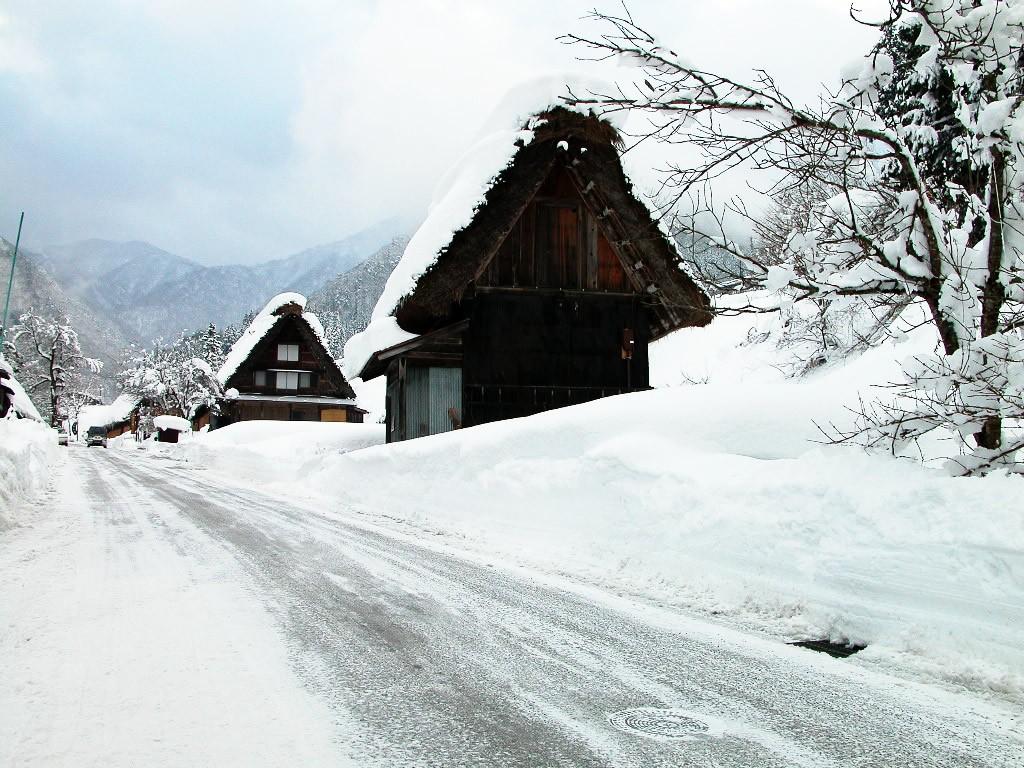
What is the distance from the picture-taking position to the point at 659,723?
2668 millimetres

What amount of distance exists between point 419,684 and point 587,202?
12.6 metres

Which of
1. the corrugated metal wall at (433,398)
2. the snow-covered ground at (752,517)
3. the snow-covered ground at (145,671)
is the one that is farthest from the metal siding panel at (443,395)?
the snow-covered ground at (145,671)

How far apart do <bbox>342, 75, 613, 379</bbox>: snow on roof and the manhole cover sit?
1044 cm

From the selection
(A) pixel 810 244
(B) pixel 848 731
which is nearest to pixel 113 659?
(B) pixel 848 731

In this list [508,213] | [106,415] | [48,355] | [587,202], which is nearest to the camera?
[508,213]

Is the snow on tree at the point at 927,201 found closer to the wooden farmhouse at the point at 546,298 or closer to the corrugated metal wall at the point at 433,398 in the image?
the wooden farmhouse at the point at 546,298

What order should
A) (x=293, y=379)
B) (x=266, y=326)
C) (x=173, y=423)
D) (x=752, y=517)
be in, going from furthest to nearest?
(x=173, y=423)
(x=293, y=379)
(x=266, y=326)
(x=752, y=517)

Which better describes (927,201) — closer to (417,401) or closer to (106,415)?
Result: (417,401)

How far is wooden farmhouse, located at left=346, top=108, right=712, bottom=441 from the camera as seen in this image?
13.2 m

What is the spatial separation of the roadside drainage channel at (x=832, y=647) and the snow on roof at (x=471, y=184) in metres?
9.78

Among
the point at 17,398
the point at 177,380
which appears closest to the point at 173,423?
the point at 177,380

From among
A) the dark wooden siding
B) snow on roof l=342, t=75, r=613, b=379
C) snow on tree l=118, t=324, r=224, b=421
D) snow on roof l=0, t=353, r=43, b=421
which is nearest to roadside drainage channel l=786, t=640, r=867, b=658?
snow on roof l=342, t=75, r=613, b=379

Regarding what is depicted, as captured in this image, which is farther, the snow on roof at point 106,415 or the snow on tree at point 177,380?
the snow on roof at point 106,415

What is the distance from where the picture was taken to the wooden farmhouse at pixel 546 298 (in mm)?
13203
